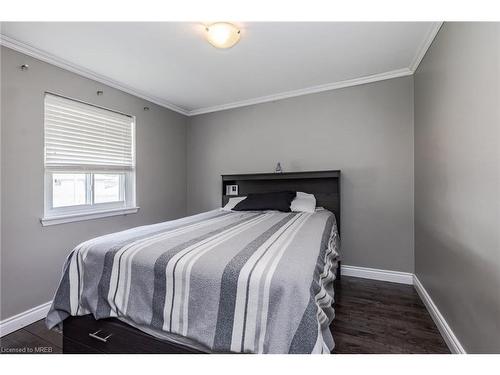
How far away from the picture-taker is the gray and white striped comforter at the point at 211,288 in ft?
3.01

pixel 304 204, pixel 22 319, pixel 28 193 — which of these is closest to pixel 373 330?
pixel 304 204

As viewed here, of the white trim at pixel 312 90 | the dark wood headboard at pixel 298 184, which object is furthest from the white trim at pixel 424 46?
the dark wood headboard at pixel 298 184

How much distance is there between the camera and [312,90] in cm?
298

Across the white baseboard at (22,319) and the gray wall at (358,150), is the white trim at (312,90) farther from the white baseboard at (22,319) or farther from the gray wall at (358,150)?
the white baseboard at (22,319)

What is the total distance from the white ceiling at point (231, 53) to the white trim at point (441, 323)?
2.19 metres

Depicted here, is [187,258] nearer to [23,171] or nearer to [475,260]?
[475,260]

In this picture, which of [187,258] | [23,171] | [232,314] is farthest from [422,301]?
[23,171]

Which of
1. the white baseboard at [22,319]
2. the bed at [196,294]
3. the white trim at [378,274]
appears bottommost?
the white baseboard at [22,319]

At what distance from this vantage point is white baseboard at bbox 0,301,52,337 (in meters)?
1.82

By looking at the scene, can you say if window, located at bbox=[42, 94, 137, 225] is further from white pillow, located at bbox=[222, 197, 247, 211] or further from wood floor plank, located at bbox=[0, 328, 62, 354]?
white pillow, located at bbox=[222, 197, 247, 211]

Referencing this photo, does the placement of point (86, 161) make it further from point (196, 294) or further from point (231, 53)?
point (196, 294)
